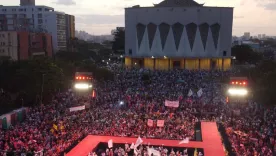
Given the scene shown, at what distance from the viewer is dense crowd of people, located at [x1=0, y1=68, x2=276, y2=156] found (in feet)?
68.9

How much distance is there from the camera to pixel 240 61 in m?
83.9

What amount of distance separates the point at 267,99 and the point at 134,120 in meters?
14.1

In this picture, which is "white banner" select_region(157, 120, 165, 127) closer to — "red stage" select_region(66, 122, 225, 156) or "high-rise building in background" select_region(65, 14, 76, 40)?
"red stage" select_region(66, 122, 225, 156)

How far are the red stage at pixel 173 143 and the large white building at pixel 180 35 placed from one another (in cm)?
4098

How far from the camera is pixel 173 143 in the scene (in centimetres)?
2161

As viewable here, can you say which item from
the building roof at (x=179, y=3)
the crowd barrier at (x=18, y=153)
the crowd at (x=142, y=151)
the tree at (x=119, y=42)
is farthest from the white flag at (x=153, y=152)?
the tree at (x=119, y=42)

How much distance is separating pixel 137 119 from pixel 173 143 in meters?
5.62

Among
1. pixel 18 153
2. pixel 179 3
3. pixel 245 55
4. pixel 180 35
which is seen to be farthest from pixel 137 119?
pixel 245 55

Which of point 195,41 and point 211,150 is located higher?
point 195,41

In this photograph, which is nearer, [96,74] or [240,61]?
[96,74]

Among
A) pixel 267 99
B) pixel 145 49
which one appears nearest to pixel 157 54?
pixel 145 49

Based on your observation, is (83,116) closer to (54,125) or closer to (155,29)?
(54,125)

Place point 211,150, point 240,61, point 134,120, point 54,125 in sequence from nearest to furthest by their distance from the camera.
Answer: point 211,150, point 54,125, point 134,120, point 240,61

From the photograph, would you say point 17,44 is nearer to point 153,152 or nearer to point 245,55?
point 153,152
